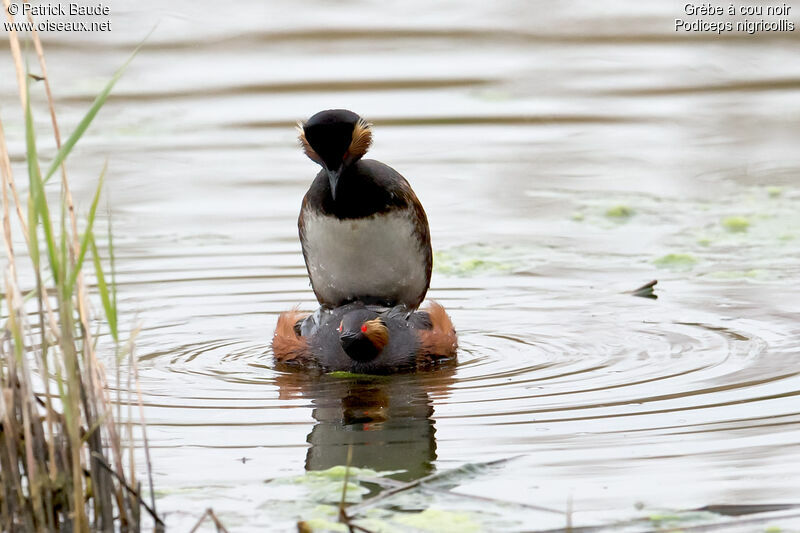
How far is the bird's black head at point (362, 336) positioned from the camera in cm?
786

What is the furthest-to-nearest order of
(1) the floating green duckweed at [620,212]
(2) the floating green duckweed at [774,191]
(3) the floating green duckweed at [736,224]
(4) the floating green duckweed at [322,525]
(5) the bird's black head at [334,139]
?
(2) the floating green duckweed at [774,191], (1) the floating green duckweed at [620,212], (3) the floating green duckweed at [736,224], (5) the bird's black head at [334,139], (4) the floating green duckweed at [322,525]

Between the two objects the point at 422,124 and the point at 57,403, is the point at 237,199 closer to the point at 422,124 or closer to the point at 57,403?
the point at 422,124

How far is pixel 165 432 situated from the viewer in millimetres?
6852

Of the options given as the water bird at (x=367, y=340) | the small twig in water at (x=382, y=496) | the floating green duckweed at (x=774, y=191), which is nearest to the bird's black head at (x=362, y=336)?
the water bird at (x=367, y=340)

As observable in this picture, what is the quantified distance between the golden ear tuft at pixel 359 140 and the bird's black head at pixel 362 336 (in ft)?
2.99

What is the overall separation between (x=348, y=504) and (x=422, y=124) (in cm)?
1019

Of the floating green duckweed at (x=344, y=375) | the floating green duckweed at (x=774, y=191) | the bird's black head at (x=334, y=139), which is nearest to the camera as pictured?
the bird's black head at (x=334, y=139)

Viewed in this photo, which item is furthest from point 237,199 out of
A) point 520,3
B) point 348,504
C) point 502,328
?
point 520,3

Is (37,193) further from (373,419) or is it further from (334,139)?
(334,139)

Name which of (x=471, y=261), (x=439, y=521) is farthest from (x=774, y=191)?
(x=439, y=521)

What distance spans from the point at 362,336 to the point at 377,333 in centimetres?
10

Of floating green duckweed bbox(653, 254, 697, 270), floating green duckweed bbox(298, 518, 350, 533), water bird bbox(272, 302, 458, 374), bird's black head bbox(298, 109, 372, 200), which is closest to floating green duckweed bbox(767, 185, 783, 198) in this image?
floating green duckweed bbox(653, 254, 697, 270)

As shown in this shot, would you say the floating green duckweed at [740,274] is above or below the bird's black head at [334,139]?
below

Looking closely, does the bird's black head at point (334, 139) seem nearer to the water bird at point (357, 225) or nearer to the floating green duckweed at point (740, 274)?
the water bird at point (357, 225)
